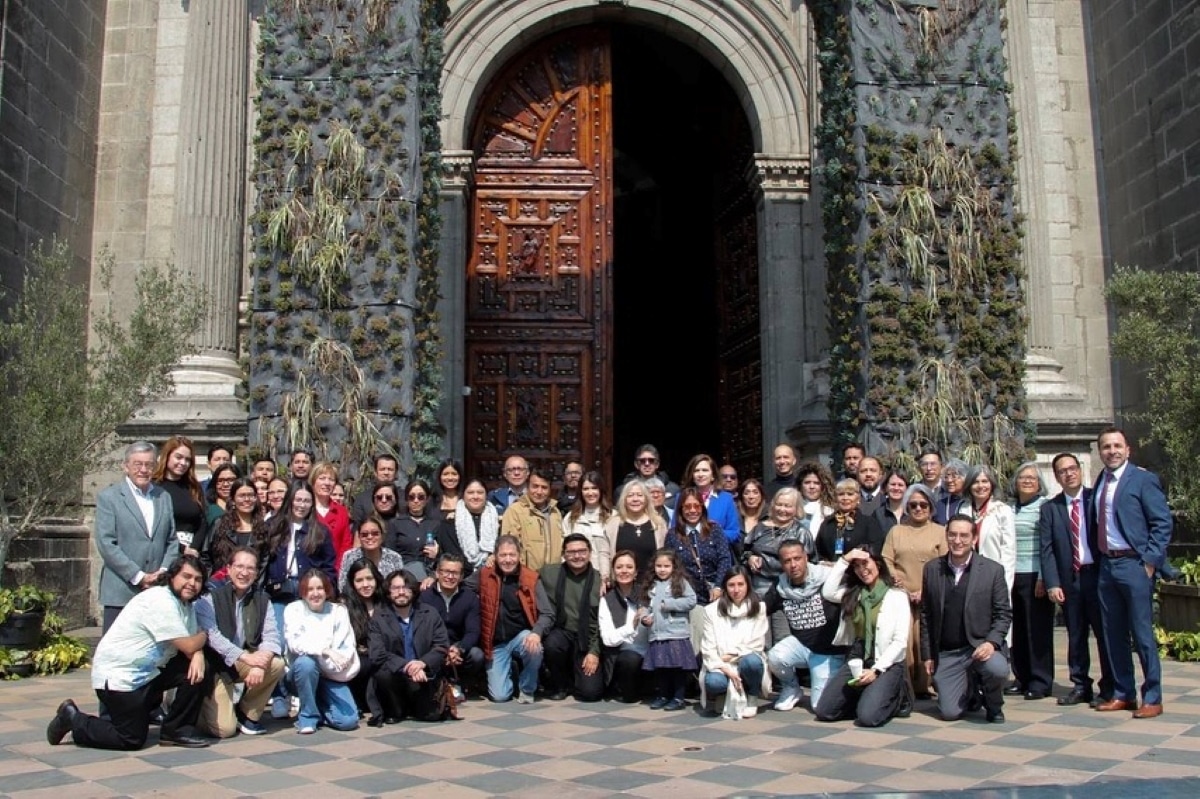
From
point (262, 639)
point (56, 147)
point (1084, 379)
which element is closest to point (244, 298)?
A: point (56, 147)

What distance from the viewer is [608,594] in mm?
7000

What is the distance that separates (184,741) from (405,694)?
117cm

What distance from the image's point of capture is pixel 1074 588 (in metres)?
6.50

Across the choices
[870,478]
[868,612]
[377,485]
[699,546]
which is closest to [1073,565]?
[868,612]

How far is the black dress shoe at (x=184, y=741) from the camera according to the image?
5.59 meters

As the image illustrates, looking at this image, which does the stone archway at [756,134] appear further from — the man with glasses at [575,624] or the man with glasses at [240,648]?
the man with glasses at [240,648]

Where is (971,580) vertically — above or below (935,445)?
below

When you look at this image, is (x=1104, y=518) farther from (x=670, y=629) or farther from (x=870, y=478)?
(x=670, y=629)

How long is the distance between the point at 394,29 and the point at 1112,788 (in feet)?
22.4

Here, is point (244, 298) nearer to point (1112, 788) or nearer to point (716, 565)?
point (716, 565)

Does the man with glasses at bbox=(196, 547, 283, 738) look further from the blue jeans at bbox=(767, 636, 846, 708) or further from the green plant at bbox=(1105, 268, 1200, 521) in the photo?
the green plant at bbox=(1105, 268, 1200, 521)

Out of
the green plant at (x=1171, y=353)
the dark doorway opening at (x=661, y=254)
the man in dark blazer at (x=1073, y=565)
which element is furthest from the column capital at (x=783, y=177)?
the man in dark blazer at (x=1073, y=565)

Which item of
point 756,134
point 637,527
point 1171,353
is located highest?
point 756,134

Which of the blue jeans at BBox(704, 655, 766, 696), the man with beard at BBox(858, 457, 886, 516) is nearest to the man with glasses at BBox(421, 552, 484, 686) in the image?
the blue jeans at BBox(704, 655, 766, 696)
